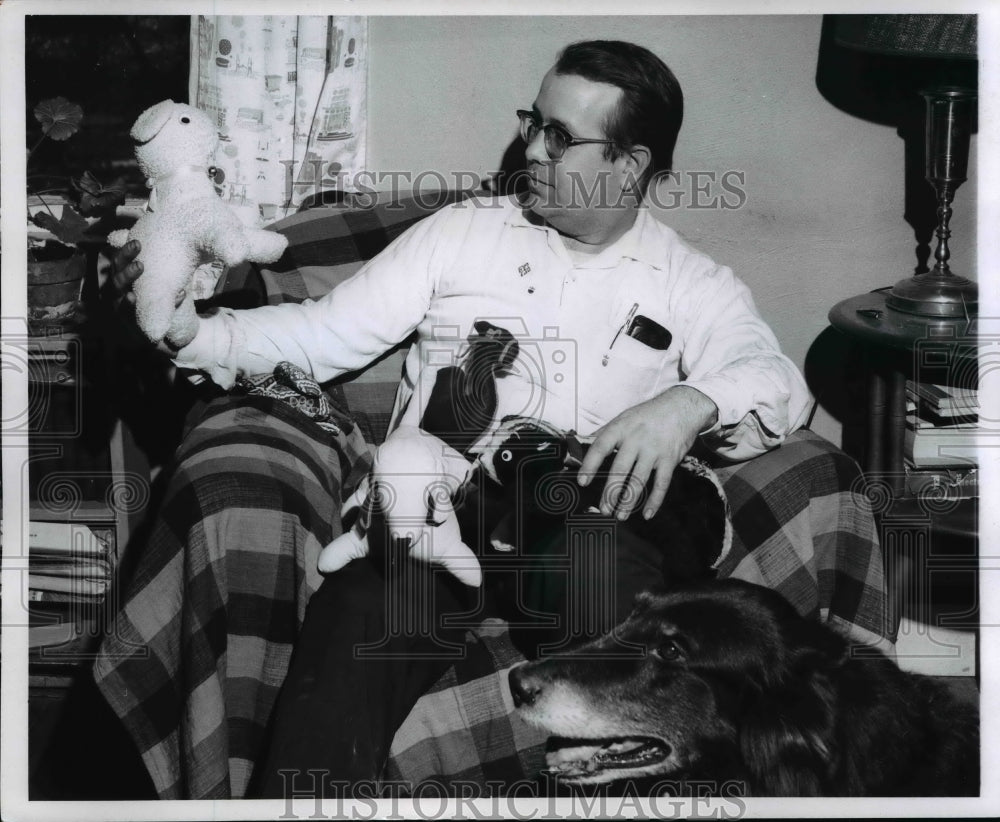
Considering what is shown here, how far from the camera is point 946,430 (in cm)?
177

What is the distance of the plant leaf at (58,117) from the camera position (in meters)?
1.72

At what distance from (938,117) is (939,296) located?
27cm

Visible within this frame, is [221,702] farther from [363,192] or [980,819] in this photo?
[980,819]

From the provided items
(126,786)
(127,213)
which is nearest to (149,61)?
(127,213)

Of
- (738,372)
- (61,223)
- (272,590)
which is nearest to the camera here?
(272,590)

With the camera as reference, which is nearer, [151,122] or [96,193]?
[151,122]

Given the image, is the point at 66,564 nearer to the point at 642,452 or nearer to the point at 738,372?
the point at 642,452

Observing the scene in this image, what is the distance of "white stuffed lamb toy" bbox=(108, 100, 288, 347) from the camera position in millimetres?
1628

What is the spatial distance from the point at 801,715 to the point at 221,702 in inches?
30.1

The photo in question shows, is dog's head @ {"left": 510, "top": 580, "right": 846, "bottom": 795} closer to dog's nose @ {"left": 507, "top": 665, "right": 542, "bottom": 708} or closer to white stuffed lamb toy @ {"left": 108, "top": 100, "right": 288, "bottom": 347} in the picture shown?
dog's nose @ {"left": 507, "top": 665, "right": 542, "bottom": 708}

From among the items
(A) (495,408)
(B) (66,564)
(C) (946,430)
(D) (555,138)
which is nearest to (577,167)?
(D) (555,138)

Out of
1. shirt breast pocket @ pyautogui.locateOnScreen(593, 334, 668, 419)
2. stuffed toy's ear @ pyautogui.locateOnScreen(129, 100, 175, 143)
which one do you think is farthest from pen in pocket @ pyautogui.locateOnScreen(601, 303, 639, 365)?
stuffed toy's ear @ pyautogui.locateOnScreen(129, 100, 175, 143)

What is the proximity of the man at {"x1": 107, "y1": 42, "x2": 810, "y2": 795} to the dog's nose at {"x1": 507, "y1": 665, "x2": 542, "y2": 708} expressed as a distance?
11 centimetres

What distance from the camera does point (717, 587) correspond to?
1.55 metres
